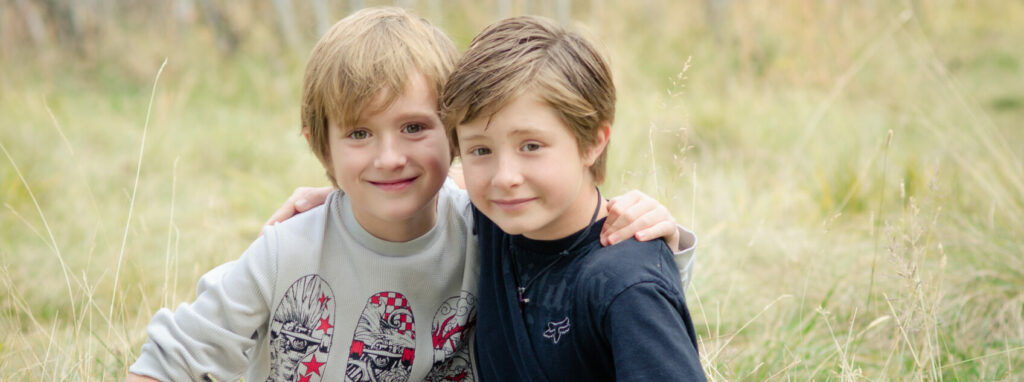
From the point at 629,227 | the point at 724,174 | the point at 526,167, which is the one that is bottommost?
the point at 724,174

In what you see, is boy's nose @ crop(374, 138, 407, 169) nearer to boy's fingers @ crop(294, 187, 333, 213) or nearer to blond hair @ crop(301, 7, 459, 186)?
blond hair @ crop(301, 7, 459, 186)

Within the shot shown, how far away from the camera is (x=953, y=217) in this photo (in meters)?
3.44

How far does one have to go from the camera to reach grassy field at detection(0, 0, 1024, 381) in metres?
2.58

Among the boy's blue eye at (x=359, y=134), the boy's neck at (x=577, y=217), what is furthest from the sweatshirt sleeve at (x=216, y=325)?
the boy's neck at (x=577, y=217)

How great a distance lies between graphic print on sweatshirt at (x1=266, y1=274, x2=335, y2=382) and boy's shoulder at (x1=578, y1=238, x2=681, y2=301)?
2.20 ft

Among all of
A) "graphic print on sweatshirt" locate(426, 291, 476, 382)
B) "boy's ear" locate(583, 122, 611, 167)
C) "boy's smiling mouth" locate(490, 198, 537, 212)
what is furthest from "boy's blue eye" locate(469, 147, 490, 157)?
"graphic print on sweatshirt" locate(426, 291, 476, 382)

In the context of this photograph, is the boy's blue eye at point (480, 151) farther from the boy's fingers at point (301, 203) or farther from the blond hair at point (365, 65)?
the boy's fingers at point (301, 203)

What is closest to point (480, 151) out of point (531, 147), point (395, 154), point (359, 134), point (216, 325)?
point (531, 147)

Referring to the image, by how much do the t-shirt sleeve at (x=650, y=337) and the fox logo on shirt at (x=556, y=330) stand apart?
5.3 inches

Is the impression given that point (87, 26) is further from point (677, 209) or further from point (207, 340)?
point (207, 340)

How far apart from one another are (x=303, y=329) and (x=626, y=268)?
84 centimetres

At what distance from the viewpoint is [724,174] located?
4570 mm

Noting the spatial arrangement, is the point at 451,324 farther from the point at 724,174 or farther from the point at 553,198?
the point at 724,174

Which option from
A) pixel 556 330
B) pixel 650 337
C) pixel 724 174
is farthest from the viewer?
pixel 724 174
